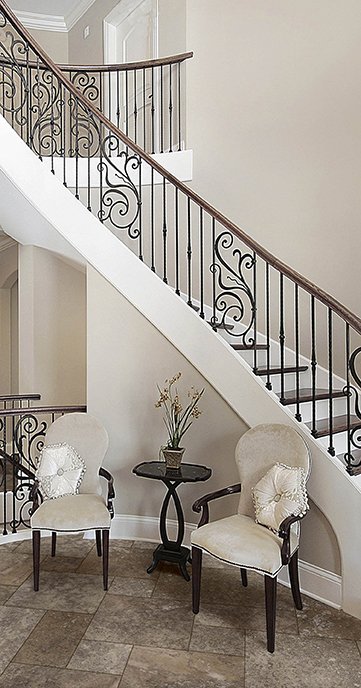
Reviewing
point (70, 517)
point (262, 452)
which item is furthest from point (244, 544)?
point (70, 517)

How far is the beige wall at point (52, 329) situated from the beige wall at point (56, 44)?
3.40m

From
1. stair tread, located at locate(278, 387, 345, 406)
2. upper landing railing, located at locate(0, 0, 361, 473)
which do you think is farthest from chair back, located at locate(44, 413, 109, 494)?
stair tread, located at locate(278, 387, 345, 406)

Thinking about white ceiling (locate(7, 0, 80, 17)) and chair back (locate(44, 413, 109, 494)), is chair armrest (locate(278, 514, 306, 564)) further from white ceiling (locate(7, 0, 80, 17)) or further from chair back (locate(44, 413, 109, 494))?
white ceiling (locate(7, 0, 80, 17))

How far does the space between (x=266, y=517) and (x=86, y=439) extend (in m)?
1.47

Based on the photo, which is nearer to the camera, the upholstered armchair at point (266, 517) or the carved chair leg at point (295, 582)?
the upholstered armchair at point (266, 517)

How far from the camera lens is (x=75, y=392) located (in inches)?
248

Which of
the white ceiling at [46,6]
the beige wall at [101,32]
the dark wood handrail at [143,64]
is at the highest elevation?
the white ceiling at [46,6]

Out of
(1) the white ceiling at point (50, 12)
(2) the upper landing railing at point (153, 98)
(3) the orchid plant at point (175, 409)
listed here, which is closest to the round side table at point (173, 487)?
(3) the orchid plant at point (175, 409)

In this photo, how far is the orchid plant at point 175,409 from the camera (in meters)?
3.96

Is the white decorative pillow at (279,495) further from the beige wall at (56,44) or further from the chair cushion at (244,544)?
the beige wall at (56,44)

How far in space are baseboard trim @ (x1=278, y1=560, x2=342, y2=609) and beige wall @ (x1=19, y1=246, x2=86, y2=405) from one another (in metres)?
3.37

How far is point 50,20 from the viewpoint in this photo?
777 centimetres

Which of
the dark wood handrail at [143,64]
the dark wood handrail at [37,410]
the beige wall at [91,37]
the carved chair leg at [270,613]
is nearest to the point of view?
the carved chair leg at [270,613]

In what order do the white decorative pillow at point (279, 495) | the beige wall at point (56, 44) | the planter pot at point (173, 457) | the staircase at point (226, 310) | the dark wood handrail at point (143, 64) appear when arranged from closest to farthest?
the white decorative pillow at point (279, 495)
the staircase at point (226, 310)
the planter pot at point (173, 457)
the dark wood handrail at point (143, 64)
the beige wall at point (56, 44)
